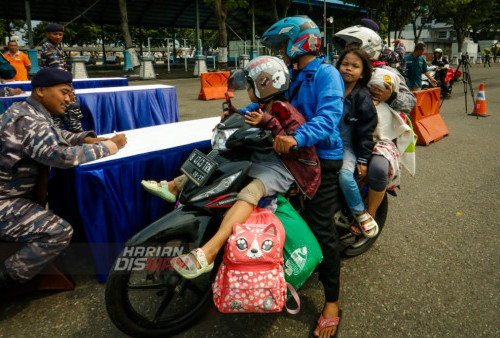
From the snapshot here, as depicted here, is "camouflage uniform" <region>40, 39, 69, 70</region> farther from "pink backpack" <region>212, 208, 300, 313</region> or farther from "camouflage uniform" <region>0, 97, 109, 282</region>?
"pink backpack" <region>212, 208, 300, 313</region>

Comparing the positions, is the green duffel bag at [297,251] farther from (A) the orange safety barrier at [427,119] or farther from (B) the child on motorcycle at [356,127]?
(A) the orange safety barrier at [427,119]

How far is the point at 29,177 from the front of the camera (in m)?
2.55

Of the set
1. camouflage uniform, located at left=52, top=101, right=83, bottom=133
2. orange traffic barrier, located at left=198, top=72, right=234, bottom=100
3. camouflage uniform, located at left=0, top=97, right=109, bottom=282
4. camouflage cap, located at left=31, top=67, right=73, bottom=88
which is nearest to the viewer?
camouflage uniform, located at left=0, top=97, right=109, bottom=282

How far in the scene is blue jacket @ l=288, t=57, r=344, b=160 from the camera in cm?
211

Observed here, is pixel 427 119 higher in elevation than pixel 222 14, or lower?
lower

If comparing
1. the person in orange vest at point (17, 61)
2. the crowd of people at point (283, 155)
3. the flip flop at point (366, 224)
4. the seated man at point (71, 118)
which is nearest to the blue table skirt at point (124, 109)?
the seated man at point (71, 118)

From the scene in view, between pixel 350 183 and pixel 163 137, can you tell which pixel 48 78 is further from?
pixel 350 183

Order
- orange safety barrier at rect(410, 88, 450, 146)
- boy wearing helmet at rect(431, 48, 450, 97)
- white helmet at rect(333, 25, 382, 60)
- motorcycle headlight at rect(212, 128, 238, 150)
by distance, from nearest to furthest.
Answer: motorcycle headlight at rect(212, 128, 238, 150)
white helmet at rect(333, 25, 382, 60)
orange safety barrier at rect(410, 88, 450, 146)
boy wearing helmet at rect(431, 48, 450, 97)

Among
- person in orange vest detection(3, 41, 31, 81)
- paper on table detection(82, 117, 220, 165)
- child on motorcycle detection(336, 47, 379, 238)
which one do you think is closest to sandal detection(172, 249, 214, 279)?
paper on table detection(82, 117, 220, 165)

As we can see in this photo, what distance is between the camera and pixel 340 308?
2.60 meters

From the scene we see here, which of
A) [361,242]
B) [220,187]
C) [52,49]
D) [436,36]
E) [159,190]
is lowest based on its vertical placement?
[361,242]

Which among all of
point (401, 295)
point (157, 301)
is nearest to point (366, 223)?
point (401, 295)

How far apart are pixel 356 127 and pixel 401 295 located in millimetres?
1338

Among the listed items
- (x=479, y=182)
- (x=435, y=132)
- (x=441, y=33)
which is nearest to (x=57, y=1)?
(x=435, y=132)
